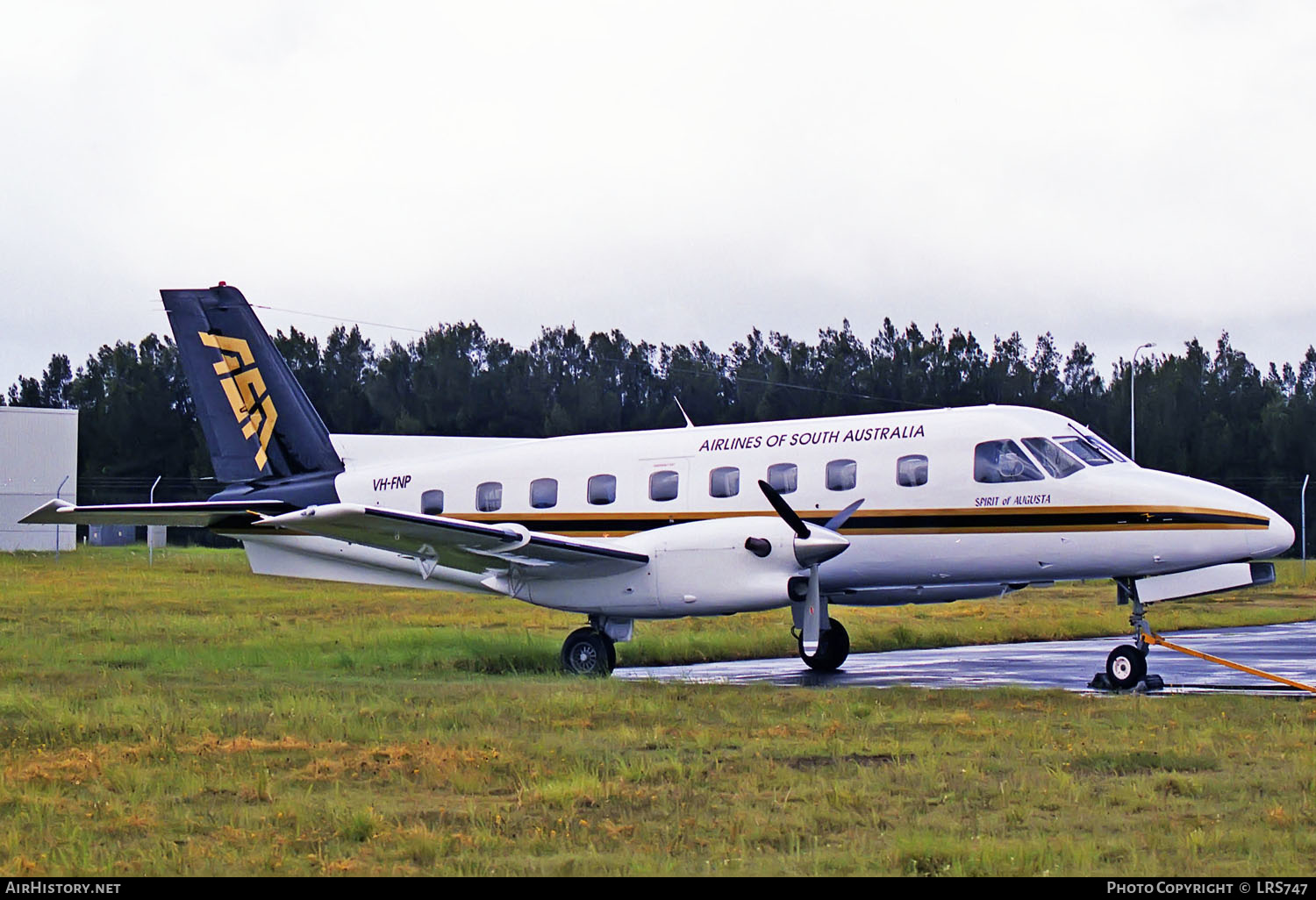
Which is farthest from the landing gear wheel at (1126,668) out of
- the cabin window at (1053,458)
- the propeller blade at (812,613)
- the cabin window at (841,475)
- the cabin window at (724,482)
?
the cabin window at (724,482)

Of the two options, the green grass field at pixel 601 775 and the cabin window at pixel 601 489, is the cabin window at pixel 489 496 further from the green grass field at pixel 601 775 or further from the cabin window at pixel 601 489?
the green grass field at pixel 601 775

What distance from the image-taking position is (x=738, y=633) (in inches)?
1084

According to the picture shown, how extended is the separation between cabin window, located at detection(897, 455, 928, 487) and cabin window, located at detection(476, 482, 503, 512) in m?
6.50

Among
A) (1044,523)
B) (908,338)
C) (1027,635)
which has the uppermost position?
(908,338)

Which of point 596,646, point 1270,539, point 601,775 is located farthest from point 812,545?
point 601,775

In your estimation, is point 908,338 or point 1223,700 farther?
point 908,338

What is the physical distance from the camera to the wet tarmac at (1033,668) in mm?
18656

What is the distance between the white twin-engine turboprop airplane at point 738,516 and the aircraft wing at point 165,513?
0.15ft

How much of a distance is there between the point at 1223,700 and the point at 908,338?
7571 centimetres

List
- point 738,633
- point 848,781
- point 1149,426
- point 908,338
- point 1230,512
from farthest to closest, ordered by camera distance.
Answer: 1. point 908,338
2. point 1149,426
3. point 738,633
4. point 1230,512
5. point 848,781

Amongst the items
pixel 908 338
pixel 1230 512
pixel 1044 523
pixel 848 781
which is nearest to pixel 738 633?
pixel 1044 523

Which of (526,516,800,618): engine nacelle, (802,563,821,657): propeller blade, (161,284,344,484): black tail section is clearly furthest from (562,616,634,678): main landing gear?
(161,284,344,484): black tail section

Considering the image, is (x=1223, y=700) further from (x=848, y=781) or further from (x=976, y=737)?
(x=848, y=781)
